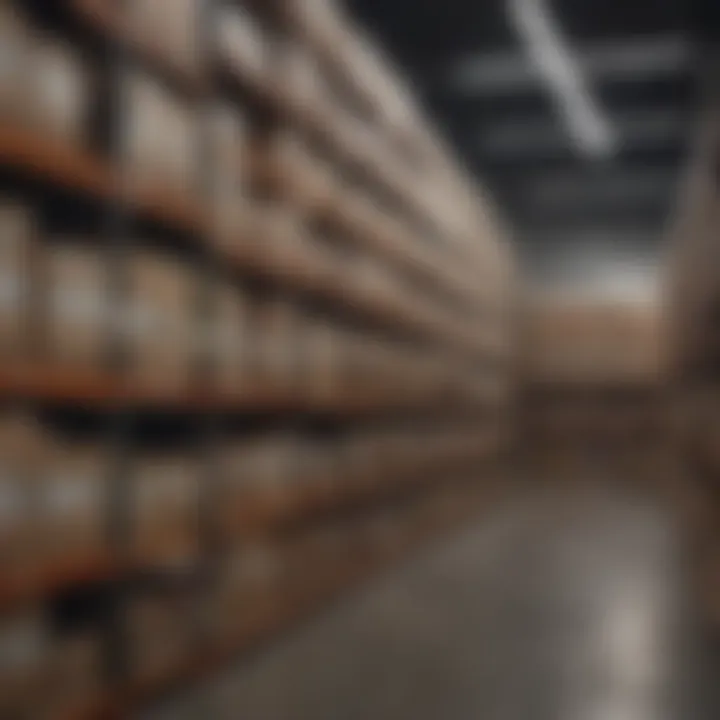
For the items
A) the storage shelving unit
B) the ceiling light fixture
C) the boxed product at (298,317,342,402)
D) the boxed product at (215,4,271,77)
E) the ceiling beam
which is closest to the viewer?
the storage shelving unit

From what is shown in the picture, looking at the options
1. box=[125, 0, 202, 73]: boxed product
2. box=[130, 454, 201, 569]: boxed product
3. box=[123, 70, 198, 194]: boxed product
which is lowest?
box=[130, 454, 201, 569]: boxed product

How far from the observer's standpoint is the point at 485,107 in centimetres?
970

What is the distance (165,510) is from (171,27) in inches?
56.0

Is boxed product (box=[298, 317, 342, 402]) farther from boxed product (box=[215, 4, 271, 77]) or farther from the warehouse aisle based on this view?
boxed product (box=[215, 4, 271, 77])

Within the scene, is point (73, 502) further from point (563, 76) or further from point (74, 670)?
point (563, 76)

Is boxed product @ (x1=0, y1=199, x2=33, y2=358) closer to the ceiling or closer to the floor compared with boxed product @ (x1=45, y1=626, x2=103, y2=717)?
closer to the ceiling

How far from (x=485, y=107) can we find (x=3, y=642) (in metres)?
7.63

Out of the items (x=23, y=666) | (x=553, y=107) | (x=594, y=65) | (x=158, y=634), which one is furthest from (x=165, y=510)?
(x=553, y=107)

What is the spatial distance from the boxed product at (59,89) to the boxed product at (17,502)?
0.73 m

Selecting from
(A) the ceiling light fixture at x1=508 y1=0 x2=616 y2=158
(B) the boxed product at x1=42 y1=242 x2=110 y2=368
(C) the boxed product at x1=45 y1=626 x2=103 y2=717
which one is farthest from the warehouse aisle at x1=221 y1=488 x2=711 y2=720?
(A) the ceiling light fixture at x1=508 y1=0 x2=616 y2=158

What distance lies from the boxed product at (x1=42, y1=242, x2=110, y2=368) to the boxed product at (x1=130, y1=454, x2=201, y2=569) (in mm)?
497

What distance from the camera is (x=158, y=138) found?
11.6 ft

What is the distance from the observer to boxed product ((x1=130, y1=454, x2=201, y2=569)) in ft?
11.2

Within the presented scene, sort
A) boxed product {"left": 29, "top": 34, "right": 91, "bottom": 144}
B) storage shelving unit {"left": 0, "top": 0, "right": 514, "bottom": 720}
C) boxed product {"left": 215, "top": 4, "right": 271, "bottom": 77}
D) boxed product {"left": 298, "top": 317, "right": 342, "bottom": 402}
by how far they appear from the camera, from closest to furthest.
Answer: boxed product {"left": 29, "top": 34, "right": 91, "bottom": 144} < storage shelving unit {"left": 0, "top": 0, "right": 514, "bottom": 720} < boxed product {"left": 215, "top": 4, "right": 271, "bottom": 77} < boxed product {"left": 298, "top": 317, "right": 342, "bottom": 402}
